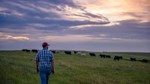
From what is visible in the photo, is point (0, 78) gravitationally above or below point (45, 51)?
below

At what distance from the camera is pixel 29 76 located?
20.6 meters

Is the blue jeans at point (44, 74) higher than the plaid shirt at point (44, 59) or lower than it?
lower

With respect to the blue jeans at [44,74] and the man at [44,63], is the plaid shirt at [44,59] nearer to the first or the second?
the man at [44,63]

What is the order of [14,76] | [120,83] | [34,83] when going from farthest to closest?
[120,83], [14,76], [34,83]

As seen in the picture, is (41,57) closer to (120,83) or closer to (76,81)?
(76,81)

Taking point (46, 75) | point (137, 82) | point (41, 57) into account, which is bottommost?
A: point (137, 82)

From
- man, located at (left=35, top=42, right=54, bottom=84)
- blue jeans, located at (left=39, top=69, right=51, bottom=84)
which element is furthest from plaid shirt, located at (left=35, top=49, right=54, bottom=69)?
blue jeans, located at (left=39, top=69, right=51, bottom=84)

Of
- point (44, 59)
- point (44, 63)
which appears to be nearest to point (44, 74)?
point (44, 63)

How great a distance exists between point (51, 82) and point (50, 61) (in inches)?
272

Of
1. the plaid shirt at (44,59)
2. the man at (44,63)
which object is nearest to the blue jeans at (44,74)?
the man at (44,63)

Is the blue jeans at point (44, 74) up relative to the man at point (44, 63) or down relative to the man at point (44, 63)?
down

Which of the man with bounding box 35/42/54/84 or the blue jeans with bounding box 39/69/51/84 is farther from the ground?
the man with bounding box 35/42/54/84

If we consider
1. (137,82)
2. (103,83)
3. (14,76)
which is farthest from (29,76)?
(137,82)

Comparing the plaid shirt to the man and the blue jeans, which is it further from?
the blue jeans
